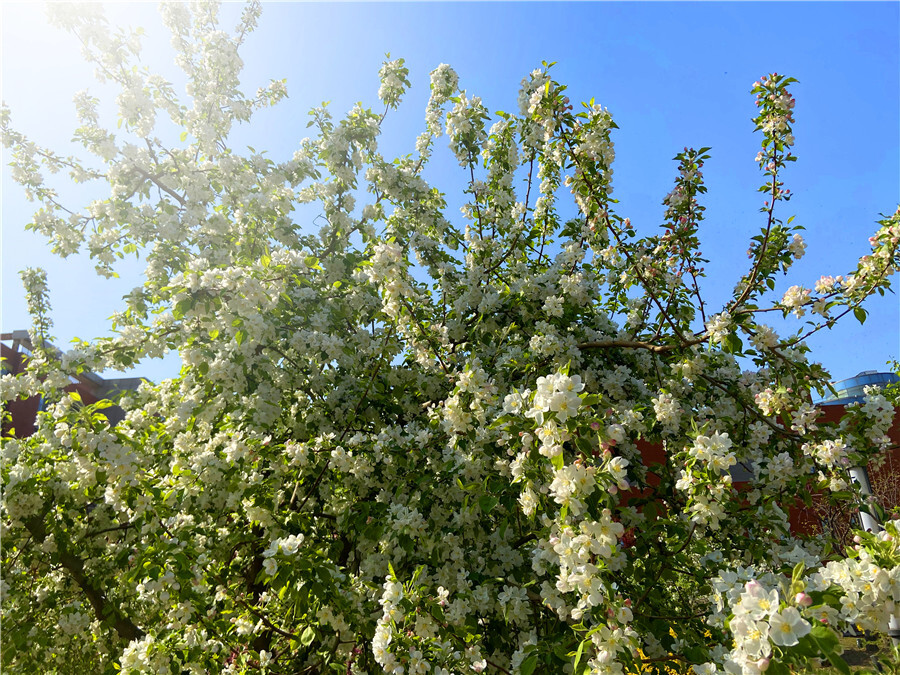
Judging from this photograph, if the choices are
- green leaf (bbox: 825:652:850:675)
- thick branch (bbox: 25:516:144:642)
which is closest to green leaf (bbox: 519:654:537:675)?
green leaf (bbox: 825:652:850:675)

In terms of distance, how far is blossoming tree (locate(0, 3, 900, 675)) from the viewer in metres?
2.28

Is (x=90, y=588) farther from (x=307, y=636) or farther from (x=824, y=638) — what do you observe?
(x=824, y=638)

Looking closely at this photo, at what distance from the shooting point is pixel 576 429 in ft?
6.73

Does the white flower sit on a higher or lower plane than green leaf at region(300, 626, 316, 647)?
higher

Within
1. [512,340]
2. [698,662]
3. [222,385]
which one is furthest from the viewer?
[512,340]

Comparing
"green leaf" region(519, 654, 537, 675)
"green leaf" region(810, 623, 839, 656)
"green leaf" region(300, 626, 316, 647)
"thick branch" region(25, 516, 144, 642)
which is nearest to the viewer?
"green leaf" region(810, 623, 839, 656)

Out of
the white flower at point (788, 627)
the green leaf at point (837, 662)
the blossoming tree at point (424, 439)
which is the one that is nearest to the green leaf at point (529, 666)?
the blossoming tree at point (424, 439)

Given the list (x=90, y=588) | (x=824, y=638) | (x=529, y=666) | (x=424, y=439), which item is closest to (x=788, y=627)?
(x=824, y=638)

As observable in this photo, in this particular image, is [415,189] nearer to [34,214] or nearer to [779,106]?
[779,106]

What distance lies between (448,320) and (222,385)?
177cm

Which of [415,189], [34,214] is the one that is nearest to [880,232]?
[415,189]

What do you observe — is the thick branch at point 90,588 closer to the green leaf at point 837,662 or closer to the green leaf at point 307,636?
the green leaf at point 307,636

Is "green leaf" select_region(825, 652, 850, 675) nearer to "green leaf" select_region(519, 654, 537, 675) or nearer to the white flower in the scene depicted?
the white flower

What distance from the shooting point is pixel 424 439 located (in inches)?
131
